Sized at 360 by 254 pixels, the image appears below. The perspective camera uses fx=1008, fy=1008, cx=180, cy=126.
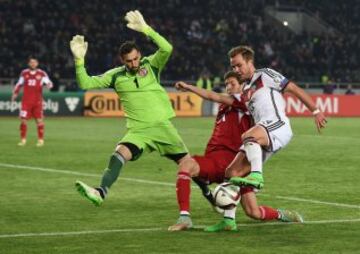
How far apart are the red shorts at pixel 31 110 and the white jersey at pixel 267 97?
15345 millimetres

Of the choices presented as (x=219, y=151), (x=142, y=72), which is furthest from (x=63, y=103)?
(x=219, y=151)

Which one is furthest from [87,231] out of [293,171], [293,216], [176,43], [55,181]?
[176,43]

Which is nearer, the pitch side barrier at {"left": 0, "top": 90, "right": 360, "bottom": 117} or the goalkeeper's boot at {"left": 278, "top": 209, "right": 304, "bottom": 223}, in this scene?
the goalkeeper's boot at {"left": 278, "top": 209, "right": 304, "bottom": 223}

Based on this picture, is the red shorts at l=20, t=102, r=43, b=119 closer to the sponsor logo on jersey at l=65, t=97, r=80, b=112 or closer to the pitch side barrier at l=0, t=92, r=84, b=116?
the pitch side barrier at l=0, t=92, r=84, b=116

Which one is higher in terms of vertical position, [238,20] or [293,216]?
[238,20]

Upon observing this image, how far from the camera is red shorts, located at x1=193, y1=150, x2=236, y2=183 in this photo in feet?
34.2

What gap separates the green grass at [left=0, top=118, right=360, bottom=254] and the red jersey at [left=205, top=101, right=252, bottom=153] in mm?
855

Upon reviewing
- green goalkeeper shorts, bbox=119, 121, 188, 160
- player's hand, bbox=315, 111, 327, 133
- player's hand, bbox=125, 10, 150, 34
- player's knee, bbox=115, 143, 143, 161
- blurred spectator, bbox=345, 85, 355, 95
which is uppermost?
blurred spectator, bbox=345, 85, 355, 95

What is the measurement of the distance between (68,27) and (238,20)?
35.5 ft

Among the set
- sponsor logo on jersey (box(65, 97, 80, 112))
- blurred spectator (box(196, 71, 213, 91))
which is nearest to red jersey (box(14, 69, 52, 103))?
sponsor logo on jersey (box(65, 97, 80, 112))

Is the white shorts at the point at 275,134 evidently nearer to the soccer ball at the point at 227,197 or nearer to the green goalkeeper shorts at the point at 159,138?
the soccer ball at the point at 227,197

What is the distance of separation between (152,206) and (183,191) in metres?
2.24

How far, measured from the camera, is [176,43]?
50812 millimetres

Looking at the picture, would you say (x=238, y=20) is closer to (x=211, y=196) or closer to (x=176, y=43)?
(x=176, y=43)
